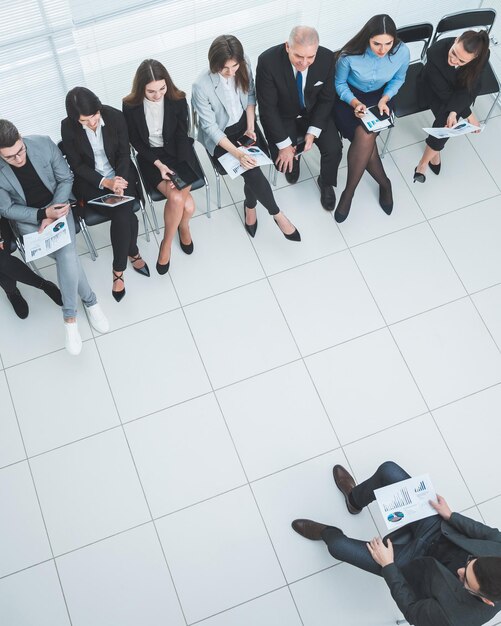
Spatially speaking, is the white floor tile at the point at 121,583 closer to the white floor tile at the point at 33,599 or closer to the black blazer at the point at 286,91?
the white floor tile at the point at 33,599

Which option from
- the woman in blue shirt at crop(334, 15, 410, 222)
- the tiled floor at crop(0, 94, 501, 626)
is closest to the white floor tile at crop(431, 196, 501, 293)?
the tiled floor at crop(0, 94, 501, 626)

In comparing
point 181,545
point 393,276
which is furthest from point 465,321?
point 181,545

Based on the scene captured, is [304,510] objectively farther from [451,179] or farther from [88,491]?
[451,179]

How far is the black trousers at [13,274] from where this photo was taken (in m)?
3.54

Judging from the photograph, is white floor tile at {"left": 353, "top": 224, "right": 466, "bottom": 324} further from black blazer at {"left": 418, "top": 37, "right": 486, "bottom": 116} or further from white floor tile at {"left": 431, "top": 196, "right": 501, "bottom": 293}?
black blazer at {"left": 418, "top": 37, "right": 486, "bottom": 116}

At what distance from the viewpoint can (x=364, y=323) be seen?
3943mm

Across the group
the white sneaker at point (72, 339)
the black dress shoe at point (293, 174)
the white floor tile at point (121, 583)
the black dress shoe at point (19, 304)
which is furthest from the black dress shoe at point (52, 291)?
the black dress shoe at point (293, 174)

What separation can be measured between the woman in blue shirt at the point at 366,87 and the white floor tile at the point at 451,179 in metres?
0.30

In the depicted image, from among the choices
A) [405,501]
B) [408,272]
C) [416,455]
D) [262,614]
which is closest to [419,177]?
[408,272]

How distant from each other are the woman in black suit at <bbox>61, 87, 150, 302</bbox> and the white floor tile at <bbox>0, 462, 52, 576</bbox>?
132 centimetres

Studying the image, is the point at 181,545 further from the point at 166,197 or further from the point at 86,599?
the point at 166,197

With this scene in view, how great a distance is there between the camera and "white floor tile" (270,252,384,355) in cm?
390

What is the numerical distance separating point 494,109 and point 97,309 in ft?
10.7

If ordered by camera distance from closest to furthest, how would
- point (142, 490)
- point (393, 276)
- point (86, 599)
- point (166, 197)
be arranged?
point (86, 599)
point (142, 490)
point (166, 197)
point (393, 276)
